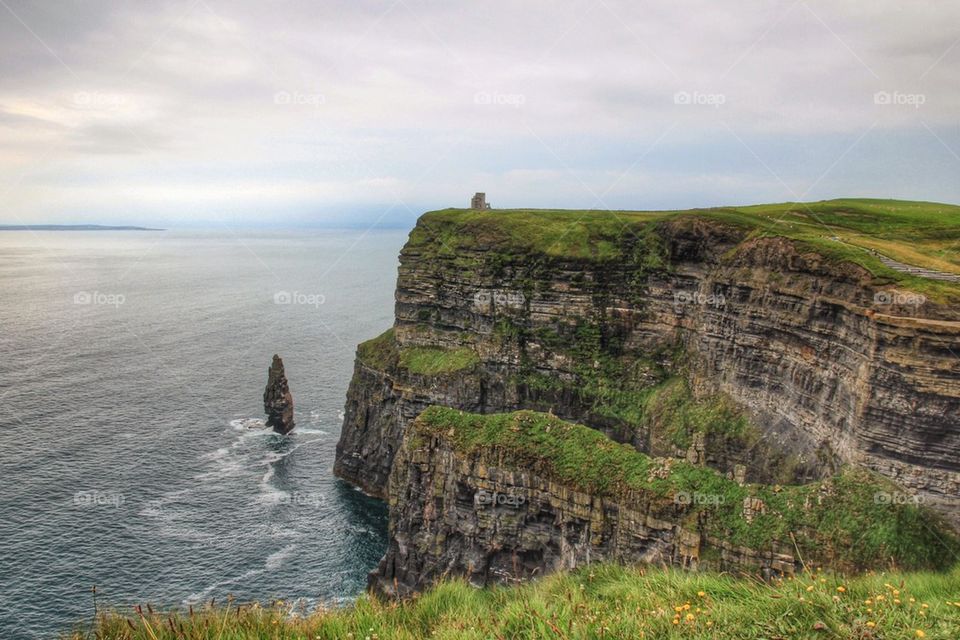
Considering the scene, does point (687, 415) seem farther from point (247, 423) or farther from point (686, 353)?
point (247, 423)

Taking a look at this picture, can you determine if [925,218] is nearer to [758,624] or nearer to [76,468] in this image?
[758,624]

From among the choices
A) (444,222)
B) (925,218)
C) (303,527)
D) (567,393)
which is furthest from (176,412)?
(925,218)

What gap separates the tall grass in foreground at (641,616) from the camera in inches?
450

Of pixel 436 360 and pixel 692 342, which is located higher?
pixel 692 342

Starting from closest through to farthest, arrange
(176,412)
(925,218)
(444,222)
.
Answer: (925,218)
(444,222)
(176,412)

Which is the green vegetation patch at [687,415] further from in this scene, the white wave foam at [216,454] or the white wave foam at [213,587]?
the white wave foam at [216,454]

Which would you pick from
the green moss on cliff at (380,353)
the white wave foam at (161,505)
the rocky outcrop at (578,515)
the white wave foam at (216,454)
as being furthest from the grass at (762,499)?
the white wave foam at (216,454)

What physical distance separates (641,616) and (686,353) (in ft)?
204

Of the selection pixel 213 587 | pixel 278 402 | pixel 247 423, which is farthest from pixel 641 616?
pixel 247 423

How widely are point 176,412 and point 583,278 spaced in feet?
208

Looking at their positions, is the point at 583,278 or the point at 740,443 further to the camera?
the point at 583,278

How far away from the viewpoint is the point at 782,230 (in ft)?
206

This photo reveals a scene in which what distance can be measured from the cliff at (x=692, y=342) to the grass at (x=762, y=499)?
8.99ft

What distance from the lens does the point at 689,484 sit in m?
41.6
